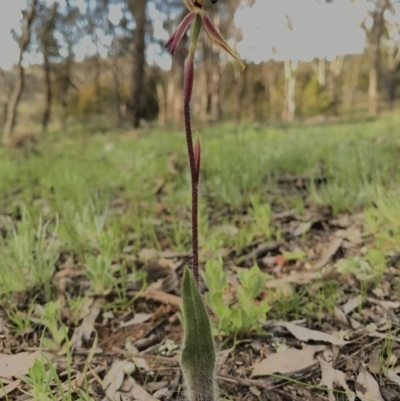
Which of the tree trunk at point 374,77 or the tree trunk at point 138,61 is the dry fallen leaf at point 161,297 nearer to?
the tree trunk at point 138,61

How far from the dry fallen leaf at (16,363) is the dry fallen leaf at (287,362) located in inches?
25.3

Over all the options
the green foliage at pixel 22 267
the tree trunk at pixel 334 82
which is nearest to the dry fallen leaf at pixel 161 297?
the green foliage at pixel 22 267

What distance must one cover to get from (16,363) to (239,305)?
70cm

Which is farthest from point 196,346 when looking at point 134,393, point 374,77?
point 374,77

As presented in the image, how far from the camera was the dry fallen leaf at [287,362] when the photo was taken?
1209 millimetres

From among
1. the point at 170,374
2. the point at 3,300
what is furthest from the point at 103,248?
the point at 170,374

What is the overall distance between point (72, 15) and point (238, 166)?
21563 mm

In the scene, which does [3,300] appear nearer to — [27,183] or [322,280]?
[322,280]

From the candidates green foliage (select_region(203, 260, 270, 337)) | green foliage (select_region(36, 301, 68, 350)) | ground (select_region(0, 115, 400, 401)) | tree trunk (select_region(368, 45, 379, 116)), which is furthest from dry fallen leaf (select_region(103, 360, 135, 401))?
tree trunk (select_region(368, 45, 379, 116))

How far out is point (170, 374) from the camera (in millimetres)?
1252

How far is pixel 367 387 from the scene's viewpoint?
3.62 ft

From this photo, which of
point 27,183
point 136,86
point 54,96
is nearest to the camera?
point 27,183

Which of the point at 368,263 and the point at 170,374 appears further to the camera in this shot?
the point at 368,263

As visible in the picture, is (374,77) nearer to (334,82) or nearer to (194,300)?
(334,82)
